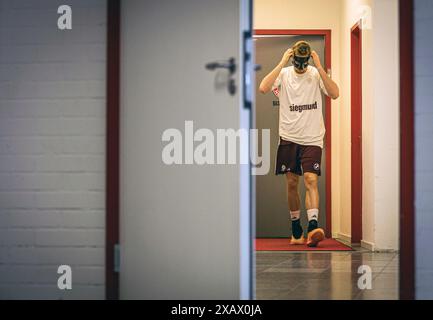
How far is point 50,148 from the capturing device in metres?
4.18

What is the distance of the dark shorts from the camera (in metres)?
6.98

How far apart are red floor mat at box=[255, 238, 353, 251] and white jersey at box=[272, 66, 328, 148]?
0.91 meters

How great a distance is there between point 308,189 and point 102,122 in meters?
3.16

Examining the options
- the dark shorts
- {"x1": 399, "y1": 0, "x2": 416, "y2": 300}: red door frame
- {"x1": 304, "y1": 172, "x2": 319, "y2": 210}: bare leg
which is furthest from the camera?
the dark shorts

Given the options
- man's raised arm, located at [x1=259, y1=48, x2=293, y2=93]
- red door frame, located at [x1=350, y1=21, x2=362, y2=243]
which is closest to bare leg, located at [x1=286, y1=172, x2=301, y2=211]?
red door frame, located at [x1=350, y1=21, x2=362, y2=243]

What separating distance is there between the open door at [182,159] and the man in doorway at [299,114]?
321 centimetres

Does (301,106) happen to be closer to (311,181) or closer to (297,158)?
(297,158)

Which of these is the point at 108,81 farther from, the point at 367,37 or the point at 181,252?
the point at 367,37

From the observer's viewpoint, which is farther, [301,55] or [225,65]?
[301,55]

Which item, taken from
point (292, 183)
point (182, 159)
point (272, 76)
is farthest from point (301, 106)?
point (182, 159)

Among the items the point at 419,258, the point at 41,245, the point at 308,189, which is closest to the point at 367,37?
the point at 308,189

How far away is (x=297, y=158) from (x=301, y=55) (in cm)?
91

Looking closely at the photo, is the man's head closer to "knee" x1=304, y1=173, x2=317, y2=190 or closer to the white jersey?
the white jersey
